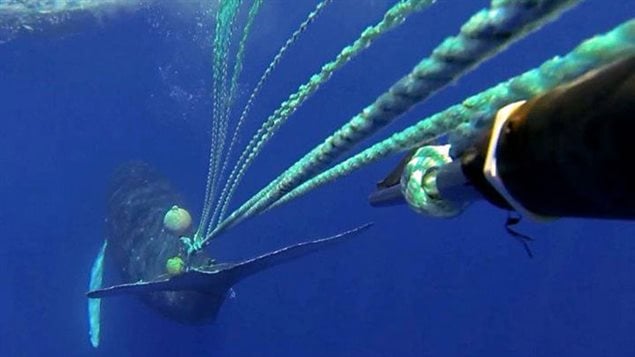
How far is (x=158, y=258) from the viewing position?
24.2 feet

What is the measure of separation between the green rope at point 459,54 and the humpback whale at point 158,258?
2.95 m

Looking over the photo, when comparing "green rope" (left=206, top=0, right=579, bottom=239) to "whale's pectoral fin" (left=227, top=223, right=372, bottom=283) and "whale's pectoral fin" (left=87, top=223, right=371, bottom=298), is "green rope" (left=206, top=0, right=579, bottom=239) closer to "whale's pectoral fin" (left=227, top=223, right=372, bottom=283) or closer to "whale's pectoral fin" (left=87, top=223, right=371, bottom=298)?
"whale's pectoral fin" (left=227, top=223, right=372, bottom=283)

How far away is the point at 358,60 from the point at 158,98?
4.09 metres

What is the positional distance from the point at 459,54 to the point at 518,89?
5.6 inches

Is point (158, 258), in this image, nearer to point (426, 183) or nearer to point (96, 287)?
point (96, 287)

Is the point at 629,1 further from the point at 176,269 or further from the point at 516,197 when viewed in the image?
the point at 516,197

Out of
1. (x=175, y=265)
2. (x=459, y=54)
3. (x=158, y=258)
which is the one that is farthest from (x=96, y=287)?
(x=459, y=54)

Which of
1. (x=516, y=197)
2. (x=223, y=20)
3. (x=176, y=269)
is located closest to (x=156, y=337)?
(x=176, y=269)

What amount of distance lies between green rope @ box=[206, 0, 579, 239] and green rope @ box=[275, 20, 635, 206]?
0.06 meters

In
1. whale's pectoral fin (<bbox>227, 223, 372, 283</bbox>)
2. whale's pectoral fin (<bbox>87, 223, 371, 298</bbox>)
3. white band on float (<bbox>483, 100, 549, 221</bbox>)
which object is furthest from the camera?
whale's pectoral fin (<bbox>87, 223, 371, 298</bbox>)

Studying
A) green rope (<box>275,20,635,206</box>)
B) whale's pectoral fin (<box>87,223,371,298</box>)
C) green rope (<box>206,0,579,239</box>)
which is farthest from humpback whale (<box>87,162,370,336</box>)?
green rope (<box>206,0,579,239</box>)

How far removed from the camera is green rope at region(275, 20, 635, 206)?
2.77 feet

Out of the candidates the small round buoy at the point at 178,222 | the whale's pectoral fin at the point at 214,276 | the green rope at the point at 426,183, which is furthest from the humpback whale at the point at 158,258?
the green rope at the point at 426,183

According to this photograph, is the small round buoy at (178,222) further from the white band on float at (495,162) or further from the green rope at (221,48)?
the white band on float at (495,162)
